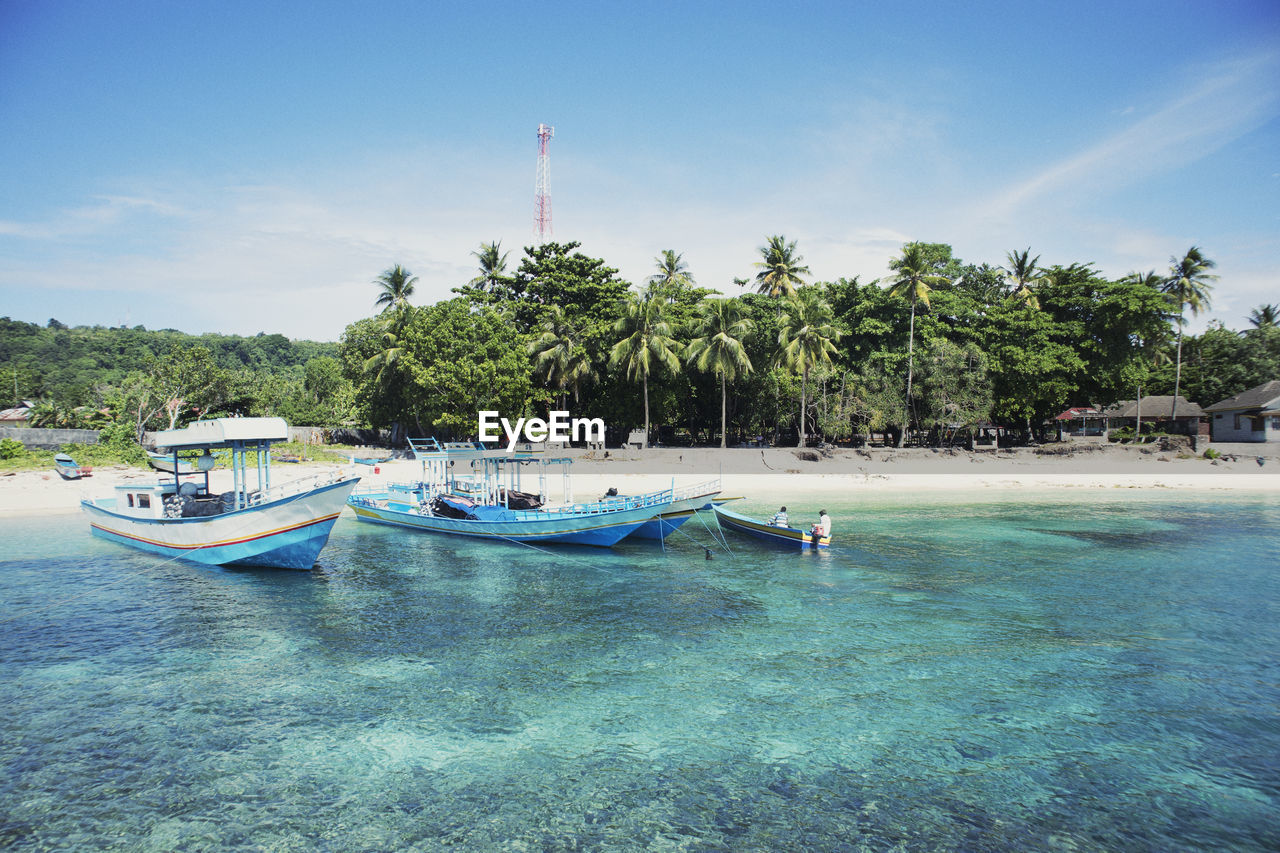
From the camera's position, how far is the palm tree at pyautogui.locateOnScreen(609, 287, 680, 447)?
46.4 m

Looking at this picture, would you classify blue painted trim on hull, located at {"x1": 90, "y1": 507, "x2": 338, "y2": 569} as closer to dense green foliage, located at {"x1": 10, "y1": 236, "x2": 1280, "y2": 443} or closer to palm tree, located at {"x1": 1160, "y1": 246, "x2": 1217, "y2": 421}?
dense green foliage, located at {"x1": 10, "y1": 236, "x2": 1280, "y2": 443}

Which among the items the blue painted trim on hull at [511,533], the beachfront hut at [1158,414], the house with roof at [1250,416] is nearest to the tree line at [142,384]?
the blue painted trim on hull at [511,533]

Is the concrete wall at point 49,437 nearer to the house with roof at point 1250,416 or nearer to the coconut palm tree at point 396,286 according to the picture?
the coconut palm tree at point 396,286

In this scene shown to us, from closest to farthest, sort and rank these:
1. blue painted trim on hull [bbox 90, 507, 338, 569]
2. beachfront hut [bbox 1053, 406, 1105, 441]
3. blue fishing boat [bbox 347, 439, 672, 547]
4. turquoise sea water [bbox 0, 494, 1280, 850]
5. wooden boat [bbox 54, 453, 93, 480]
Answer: turquoise sea water [bbox 0, 494, 1280, 850] → blue painted trim on hull [bbox 90, 507, 338, 569] → blue fishing boat [bbox 347, 439, 672, 547] → wooden boat [bbox 54, 453, 93, 480] → beachfront hut [bbox 1053, 406, 1105, 441]

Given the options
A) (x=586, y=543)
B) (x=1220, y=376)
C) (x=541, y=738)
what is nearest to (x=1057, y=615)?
(x=541, y=738)

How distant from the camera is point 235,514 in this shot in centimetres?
1983

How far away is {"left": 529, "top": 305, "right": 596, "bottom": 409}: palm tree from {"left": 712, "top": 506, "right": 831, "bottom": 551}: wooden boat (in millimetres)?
25972

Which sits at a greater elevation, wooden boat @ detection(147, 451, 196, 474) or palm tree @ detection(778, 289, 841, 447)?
palm tree @ detection(778, 289, 841, 447)

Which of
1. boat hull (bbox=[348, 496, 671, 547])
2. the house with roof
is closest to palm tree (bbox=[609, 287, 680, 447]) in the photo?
boat hull (bbox=[348, 496, 671, 547])

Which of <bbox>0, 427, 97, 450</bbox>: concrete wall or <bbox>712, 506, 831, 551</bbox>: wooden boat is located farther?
<bbox>0, 427, 97, 450</bbox>: concrete wall

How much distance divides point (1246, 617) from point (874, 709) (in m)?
11.5

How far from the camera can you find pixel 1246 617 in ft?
51.2

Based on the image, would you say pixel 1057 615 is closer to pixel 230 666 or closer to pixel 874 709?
pixel 874 709

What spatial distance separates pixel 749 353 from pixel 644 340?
10132 millimetres
